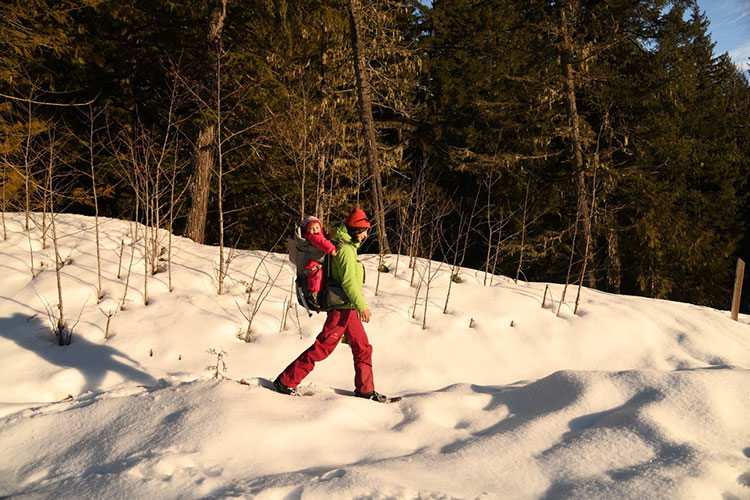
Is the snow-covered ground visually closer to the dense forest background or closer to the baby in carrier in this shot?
the baby in carrier

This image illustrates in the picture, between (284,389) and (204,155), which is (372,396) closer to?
(284,389)

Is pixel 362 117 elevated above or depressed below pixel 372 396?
above

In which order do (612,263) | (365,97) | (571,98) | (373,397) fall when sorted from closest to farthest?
(373,397), (365,97), (571,98), (612,263)

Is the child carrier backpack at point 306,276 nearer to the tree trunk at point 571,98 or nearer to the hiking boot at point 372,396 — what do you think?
the hiking boot at point 372,396

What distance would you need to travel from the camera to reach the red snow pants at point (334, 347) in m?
4.29

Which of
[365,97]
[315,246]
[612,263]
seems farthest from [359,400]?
[612,263]

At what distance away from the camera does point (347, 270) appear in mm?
4281

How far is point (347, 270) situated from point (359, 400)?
1072 mm

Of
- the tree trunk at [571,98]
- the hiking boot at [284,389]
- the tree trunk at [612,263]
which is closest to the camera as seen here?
the hiking boot at [284,389]

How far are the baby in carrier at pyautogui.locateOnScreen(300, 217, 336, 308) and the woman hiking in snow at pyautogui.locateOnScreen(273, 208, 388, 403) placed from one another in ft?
0.36

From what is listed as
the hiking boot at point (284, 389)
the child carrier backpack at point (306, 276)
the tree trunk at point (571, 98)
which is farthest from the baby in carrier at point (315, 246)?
the tree trunk at point (571, 98)

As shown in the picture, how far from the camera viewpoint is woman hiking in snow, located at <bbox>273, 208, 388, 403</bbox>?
427 centimetres

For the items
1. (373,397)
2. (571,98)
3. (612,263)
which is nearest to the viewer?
(373,397)

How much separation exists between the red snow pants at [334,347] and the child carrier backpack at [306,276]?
13cm
